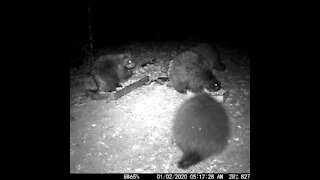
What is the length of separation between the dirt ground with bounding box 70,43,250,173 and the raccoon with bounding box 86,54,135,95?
1.43ft

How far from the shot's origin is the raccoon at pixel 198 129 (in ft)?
15.4

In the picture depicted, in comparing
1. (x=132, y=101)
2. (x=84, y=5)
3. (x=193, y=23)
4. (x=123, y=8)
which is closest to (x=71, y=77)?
(x=132, y=101)

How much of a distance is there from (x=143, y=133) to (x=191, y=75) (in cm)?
202

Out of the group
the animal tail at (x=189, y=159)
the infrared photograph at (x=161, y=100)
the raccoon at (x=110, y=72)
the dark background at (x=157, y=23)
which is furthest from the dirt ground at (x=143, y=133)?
the dark background at (x=157, y=23)

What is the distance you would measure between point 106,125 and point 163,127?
137cm

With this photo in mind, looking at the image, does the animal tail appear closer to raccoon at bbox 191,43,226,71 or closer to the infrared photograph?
the infrared photograph

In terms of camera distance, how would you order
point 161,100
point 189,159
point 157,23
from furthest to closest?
1. point 157,23
2. point 161,100
3. point 189,159

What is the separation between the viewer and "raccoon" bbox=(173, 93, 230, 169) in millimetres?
4699

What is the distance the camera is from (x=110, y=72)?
7715 millimetres

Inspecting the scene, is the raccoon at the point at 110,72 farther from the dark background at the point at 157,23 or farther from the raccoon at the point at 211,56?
the dark background at the point at 157,23

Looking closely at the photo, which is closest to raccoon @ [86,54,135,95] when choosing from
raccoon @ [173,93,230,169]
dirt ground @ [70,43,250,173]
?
dirt ground @ [70,43,250,173]

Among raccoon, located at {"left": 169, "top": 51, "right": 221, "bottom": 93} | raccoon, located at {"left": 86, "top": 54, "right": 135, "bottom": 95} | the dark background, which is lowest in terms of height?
the dark background

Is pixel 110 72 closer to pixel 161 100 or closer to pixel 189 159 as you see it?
pixel 161 100

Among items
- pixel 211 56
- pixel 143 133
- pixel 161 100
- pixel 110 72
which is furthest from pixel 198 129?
pixel 211 56
